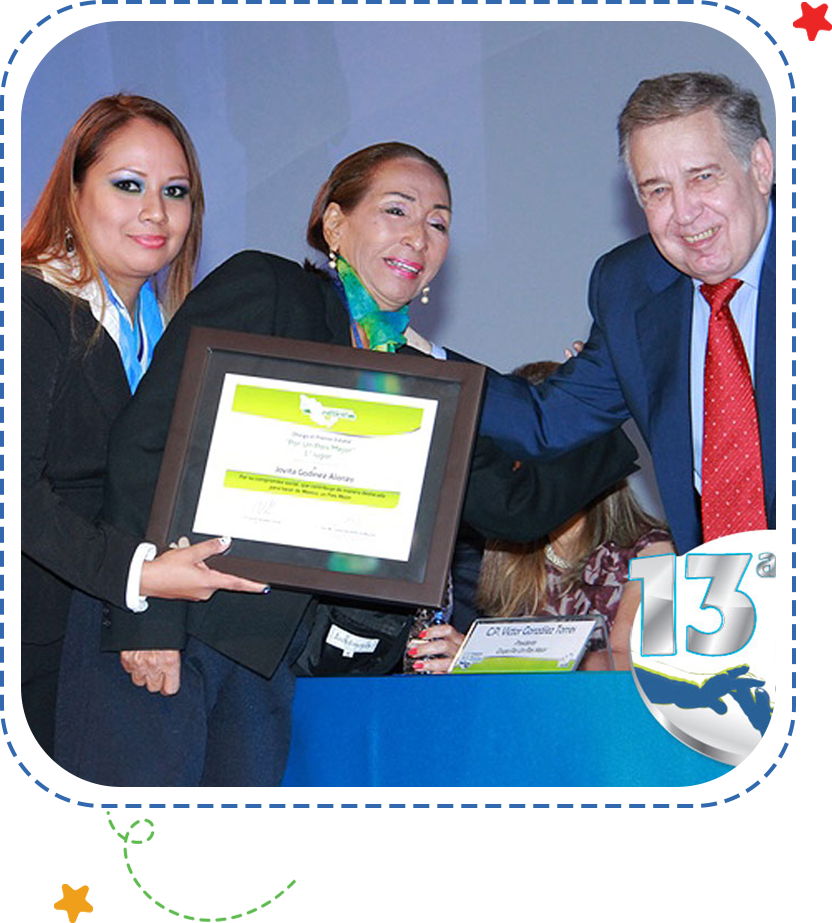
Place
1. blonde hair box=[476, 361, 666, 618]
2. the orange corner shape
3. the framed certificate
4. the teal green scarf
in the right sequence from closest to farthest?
the orange corner shape → the framed certificate → the teal green scarf → blonde hair box=[476, 361, 666, 618]

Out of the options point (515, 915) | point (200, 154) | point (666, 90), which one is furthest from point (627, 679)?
point (200, 154)

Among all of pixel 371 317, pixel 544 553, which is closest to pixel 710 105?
pixel 371 317

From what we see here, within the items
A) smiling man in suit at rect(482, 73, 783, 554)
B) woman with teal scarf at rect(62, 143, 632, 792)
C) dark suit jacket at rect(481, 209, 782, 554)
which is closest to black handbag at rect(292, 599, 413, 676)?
woman with teal scarf at rect(62, 143, 632, 792)

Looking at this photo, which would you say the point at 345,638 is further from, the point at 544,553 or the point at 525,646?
the point at 544,553

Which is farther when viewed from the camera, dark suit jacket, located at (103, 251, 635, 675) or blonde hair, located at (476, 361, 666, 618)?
blonde hair, located at (476, 361, 666, 618)

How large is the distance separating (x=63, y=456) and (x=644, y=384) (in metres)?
1.22

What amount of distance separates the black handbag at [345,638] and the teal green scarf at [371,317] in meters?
0.55

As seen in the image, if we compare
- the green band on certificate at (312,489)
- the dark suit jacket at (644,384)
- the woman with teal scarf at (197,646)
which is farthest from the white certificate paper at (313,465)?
the dark suit jacket at (644,384)

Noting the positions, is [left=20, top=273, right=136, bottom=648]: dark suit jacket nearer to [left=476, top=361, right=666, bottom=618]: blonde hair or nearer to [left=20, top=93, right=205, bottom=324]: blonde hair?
[left=20, top=93, right=205, bottom=324]: blonde hair

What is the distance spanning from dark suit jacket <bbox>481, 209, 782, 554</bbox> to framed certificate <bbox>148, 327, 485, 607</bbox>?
1.86 feet

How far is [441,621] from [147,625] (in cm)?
94

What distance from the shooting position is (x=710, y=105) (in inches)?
117

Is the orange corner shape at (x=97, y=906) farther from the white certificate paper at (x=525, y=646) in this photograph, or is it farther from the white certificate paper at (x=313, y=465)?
the white certificate paper at (x=525, y=646)

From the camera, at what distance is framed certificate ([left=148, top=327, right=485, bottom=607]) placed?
268 centimetres
